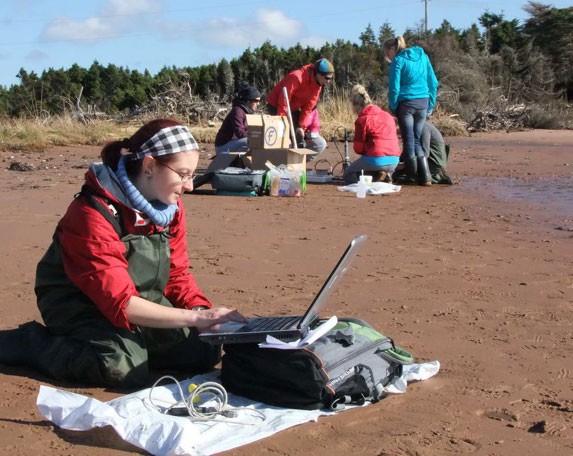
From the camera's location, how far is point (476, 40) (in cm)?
3319

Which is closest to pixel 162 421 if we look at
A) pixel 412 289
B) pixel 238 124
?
Result: pixel 412 289

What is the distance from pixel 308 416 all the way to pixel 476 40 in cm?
3134

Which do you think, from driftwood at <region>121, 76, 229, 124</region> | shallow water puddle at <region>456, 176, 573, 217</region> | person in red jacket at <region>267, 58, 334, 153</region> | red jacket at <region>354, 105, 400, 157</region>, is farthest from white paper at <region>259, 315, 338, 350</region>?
driftwood at <region>121, 76, 229, 124</region>

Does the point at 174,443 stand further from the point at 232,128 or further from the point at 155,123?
the point at 232,128

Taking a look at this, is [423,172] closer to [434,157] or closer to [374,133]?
[434,157]

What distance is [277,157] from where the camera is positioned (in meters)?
11.4

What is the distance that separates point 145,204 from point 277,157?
7.51 meters

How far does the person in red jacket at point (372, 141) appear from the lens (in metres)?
11.5

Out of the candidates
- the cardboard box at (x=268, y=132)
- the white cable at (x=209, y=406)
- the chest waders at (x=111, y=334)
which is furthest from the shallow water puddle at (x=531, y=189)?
the white cable at (x=209, y=406)

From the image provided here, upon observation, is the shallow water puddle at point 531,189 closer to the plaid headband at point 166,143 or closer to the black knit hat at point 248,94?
the black knit hat at point 248,94

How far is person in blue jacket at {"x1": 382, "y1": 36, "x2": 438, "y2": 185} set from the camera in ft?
38.2

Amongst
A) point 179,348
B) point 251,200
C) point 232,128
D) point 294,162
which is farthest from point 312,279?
point 232,128

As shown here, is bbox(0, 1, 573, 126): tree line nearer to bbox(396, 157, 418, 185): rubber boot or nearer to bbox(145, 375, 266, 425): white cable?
bbox(396, 157, 418, 185): rubber boot

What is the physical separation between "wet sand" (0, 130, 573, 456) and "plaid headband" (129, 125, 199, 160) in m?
1.14
